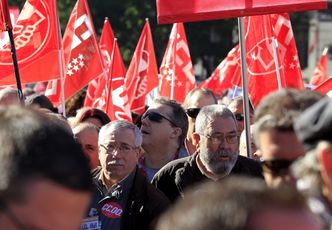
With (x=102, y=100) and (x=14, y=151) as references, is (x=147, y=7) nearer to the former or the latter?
(x=102, y=100)

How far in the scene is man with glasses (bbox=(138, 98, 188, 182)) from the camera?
7.39m

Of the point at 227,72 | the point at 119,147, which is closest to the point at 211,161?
the point at 119,147

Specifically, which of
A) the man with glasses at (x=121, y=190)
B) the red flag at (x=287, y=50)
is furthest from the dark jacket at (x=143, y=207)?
the red flag at (x=287, y=50)

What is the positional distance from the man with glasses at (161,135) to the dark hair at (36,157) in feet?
16.2

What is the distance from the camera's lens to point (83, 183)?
230 cm

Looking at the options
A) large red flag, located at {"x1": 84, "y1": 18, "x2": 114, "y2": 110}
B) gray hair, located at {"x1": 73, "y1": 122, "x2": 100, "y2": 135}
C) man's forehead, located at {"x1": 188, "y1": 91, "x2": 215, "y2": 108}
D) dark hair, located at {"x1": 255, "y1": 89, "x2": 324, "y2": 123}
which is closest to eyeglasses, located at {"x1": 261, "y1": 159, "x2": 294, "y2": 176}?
dark hair, located at {"x1": 255, "y1": 89, "x2": 324, "y2": 123}

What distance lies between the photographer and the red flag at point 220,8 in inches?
265

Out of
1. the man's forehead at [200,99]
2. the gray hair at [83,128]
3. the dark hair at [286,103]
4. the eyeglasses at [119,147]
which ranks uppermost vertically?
the dark hair at [286,103]

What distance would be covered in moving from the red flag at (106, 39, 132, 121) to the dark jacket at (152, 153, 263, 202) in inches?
143

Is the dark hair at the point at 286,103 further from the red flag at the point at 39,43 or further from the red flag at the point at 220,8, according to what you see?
the red flag at the point at 39,43

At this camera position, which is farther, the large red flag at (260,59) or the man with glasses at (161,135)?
the large red flag at (260,59)

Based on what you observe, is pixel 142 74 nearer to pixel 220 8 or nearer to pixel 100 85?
pixel 100 85

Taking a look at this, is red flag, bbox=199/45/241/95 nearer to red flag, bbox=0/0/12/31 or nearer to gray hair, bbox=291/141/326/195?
red flag, bbox=0/0/12/31

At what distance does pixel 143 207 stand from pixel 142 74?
272 inches
